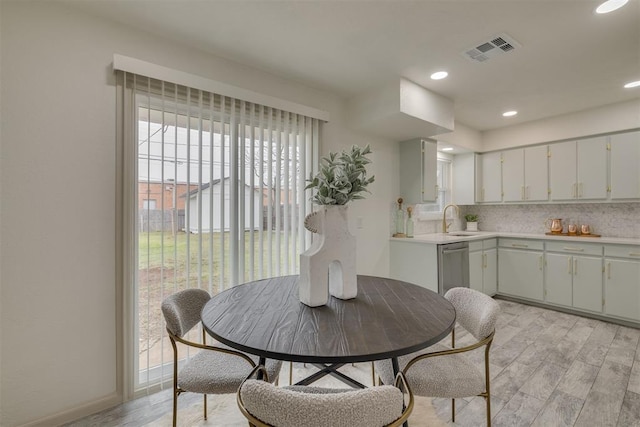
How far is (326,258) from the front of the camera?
1.37 meters

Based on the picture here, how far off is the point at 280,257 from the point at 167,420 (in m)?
1.35

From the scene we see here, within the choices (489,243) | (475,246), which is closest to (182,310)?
(475,246)

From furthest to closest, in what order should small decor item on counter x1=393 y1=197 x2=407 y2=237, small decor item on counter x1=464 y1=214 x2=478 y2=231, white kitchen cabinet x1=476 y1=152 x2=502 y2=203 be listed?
1. small decor item on counter x1=464 y1=214 x2=478 y2=231
2. white kitchen cabinet x1=476 y1=152 x2=502 y2=203
3. small decor item on counter x1=393 y1=197 x2=407 y2=237

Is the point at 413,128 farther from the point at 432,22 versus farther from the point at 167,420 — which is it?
the point at 167,420

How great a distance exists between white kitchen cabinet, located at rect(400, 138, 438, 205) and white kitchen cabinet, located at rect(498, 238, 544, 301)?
1.46 m

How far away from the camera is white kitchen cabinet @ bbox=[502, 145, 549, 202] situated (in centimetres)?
398

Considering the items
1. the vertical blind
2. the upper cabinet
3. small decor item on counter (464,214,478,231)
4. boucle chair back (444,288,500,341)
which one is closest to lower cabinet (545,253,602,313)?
the upper cabinet

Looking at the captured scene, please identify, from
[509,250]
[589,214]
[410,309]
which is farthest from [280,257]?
[589,214]

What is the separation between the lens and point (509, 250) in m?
4.06

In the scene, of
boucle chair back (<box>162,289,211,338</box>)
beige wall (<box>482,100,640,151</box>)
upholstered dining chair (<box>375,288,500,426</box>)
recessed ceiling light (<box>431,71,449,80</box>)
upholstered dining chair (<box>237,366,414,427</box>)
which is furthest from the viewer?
beige wall (<box>482,100,640,151</box>)

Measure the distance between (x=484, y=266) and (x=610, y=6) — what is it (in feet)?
9.87

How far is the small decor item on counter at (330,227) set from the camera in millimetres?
1359

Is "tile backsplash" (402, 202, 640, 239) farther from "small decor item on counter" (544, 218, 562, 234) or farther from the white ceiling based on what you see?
the white ceiling

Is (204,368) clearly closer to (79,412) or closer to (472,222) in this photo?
(79,412)
